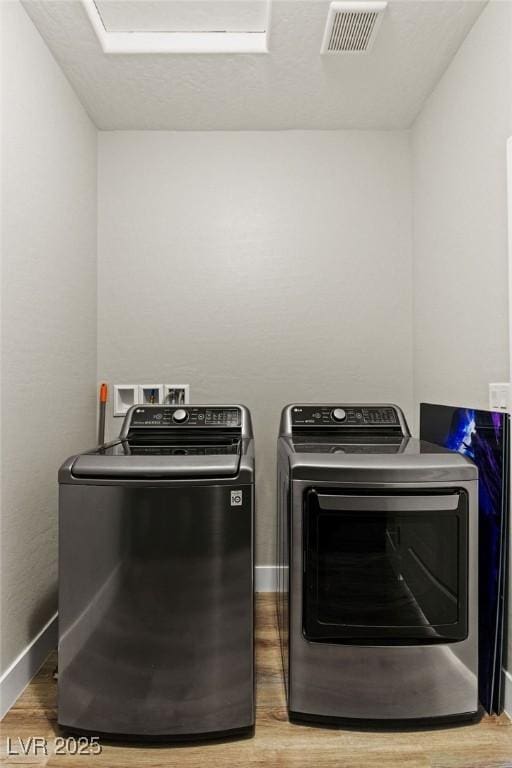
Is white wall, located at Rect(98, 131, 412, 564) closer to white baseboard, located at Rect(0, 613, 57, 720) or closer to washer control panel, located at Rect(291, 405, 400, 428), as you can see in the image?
washer control panel, located at Rect(291, 405, 400, 428)

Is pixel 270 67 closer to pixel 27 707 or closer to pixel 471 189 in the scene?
pixel 471 189

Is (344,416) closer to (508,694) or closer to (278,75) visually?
(508,694)

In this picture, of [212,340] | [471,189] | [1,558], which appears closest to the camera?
[1,558]

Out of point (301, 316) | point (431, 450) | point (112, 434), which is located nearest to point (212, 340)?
point (301, 316)

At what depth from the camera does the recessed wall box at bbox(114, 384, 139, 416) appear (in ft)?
8.61

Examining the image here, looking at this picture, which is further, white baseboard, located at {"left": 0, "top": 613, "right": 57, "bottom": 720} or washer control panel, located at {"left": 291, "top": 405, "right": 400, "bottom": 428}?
washer control panel, located at {"left": 291, "top": 405, "right": 400, "bottom": 428}

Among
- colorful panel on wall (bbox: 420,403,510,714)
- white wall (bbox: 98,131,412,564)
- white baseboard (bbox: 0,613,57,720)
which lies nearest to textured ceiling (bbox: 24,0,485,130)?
white wall (bbox: 98,131,412,564)

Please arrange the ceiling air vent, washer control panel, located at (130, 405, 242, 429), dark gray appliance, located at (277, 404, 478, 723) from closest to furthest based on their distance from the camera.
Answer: dark gray appliance, located at (277, 404, 478, 723) < the ceiling air vent < washer control panel, located at (130, 405, 242, 429)

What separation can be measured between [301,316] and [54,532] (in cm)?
159

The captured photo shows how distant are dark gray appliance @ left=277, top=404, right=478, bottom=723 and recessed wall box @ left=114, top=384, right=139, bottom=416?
52.8 inches

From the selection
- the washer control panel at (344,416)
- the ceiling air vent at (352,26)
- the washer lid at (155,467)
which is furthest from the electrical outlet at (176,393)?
the ceiling air vent at (352,26)

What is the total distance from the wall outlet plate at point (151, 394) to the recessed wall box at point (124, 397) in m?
0.03

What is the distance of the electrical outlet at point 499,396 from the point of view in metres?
1.65

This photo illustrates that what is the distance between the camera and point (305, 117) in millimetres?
2504
